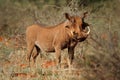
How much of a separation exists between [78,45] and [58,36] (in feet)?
9.21

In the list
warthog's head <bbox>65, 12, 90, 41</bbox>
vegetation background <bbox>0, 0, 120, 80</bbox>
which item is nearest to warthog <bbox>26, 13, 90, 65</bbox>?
warthog's head <bbox>65, 12, 90, 41</bbox>

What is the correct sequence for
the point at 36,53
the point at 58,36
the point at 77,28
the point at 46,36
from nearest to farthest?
the point at 77,28 → the point at 58,36 → the point at 46,36 → the point at 36,53

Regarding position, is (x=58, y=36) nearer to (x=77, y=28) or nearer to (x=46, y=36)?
(x=46, y=36)

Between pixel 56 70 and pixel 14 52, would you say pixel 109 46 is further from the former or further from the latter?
pixel 14 52

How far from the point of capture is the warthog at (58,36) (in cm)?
1275

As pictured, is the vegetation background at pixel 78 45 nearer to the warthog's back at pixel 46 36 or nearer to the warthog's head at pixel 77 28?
the warthog's head at pixel 77 28

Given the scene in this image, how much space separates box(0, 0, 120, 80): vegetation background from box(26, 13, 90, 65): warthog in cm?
34

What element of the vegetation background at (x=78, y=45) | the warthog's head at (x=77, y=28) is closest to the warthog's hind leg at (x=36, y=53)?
the vegetation background at (x=78, y=45)

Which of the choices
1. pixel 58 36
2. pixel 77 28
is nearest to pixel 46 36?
pixel 58 36

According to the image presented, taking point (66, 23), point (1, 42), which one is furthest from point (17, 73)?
point (1, 42)

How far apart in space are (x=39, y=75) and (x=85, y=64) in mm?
3910

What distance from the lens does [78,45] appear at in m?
16.4

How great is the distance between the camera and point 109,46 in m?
8.07

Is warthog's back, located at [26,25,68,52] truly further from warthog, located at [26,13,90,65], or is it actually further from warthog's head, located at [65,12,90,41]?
warthog's head, located at [65,12,90,41]
